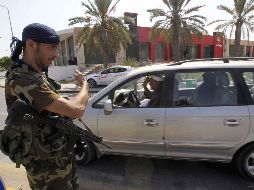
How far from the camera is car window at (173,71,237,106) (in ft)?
13.1

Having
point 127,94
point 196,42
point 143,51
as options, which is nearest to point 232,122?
point 127,94

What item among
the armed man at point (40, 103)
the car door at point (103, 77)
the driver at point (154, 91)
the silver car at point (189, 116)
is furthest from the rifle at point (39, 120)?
the car door at point (103, 77)

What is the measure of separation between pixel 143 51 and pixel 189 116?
3183cm

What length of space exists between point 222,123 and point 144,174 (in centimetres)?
132

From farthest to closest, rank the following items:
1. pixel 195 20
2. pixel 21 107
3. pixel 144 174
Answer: pixel 195 20 < pixel 144 174 < pixel 21 107

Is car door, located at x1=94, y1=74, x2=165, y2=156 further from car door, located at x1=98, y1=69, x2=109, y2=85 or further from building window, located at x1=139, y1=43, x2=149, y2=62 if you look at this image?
building window, located at x1=139, y1=43, x2=149, y2=62

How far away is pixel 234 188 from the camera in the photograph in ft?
12.9

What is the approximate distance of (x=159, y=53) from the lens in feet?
122

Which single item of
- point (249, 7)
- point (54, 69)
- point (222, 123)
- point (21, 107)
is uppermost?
point (249, 7)

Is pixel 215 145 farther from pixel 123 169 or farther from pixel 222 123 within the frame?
pixel 123 169

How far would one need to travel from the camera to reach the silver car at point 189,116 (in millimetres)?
3916

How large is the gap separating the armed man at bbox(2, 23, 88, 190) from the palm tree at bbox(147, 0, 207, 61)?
76.3 feet

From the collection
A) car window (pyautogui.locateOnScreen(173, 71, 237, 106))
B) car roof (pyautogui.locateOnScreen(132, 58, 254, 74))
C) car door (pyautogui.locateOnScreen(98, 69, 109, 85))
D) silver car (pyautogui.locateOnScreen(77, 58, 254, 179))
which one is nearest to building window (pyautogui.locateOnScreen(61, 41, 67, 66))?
car door (pyautogui.locateOnScreen(98, 69, 109, 85))

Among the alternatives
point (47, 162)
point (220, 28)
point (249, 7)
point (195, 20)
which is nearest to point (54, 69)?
point (195, 20)
